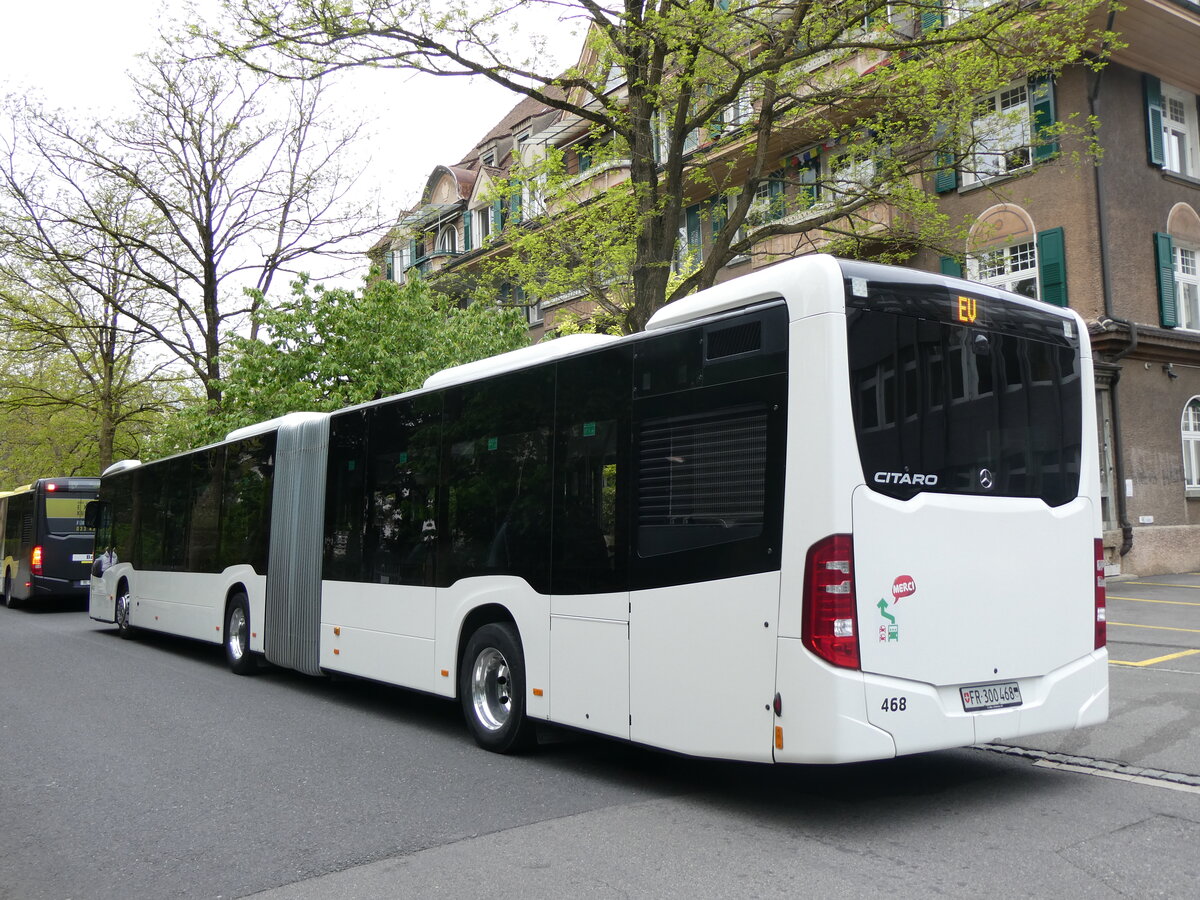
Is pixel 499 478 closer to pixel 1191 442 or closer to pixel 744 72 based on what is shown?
pixel 744 72

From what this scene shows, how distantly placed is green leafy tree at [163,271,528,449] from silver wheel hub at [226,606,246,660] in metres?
9.51

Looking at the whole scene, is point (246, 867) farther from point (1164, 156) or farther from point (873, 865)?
point (1164, 156)

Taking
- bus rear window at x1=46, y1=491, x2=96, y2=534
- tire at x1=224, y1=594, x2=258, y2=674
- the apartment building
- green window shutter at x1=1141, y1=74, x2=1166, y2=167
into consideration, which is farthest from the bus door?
green window shutter at x1=1141, y1=74, x2=1166, y2=167

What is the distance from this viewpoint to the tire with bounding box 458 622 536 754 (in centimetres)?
768

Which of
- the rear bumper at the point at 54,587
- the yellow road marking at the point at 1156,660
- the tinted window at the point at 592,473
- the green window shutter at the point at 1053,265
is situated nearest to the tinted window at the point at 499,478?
the tinted window at the point at 592,473

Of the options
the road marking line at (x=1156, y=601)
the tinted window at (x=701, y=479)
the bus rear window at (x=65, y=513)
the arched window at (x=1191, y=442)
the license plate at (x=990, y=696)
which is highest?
the arched window at (x=1191, y=442)

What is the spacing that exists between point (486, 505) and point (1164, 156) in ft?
69.1

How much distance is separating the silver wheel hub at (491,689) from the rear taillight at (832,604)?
10.0 feet

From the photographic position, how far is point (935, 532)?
582cm

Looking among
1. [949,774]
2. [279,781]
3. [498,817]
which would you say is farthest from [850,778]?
[279,781]

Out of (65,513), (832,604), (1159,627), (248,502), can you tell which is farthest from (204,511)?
(1159,627)

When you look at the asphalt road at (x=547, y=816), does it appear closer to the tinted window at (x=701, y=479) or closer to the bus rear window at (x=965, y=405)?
the tinted window at (x=701, y=479)

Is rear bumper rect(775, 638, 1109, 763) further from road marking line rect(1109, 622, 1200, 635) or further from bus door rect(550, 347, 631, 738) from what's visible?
road marking line rect(1109, 622, 1200, 635)

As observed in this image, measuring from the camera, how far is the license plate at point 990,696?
586cm
